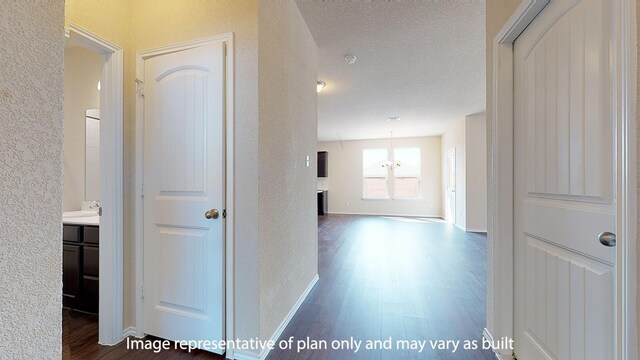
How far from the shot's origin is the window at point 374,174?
8.53 metres

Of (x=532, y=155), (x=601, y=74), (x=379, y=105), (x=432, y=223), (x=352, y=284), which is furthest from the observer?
(x=432, y=223)

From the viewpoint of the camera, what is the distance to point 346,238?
199 inches

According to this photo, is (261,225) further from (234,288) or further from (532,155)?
(532,155)

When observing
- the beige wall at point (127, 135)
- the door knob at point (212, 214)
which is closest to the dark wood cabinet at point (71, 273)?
the beige wall at point (127, 135)

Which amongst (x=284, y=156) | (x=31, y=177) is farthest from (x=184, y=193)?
(x=31, y=177)

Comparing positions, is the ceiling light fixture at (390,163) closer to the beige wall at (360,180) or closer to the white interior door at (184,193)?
the beige wall at (360,180)

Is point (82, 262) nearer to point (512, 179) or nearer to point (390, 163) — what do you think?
point (512, 179)

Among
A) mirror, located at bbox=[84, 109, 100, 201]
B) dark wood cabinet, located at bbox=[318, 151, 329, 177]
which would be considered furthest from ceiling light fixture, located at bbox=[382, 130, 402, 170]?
mirror, located at bbox=[84, 109, 100, 201]

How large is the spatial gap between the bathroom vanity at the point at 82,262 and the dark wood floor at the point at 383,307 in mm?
153

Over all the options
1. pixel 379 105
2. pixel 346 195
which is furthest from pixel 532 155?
pixel 346 195

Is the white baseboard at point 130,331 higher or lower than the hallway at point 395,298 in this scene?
higher

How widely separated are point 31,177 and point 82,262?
200cm

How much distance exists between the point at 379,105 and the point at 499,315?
3.91 metres

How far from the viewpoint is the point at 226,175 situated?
5.35ft
